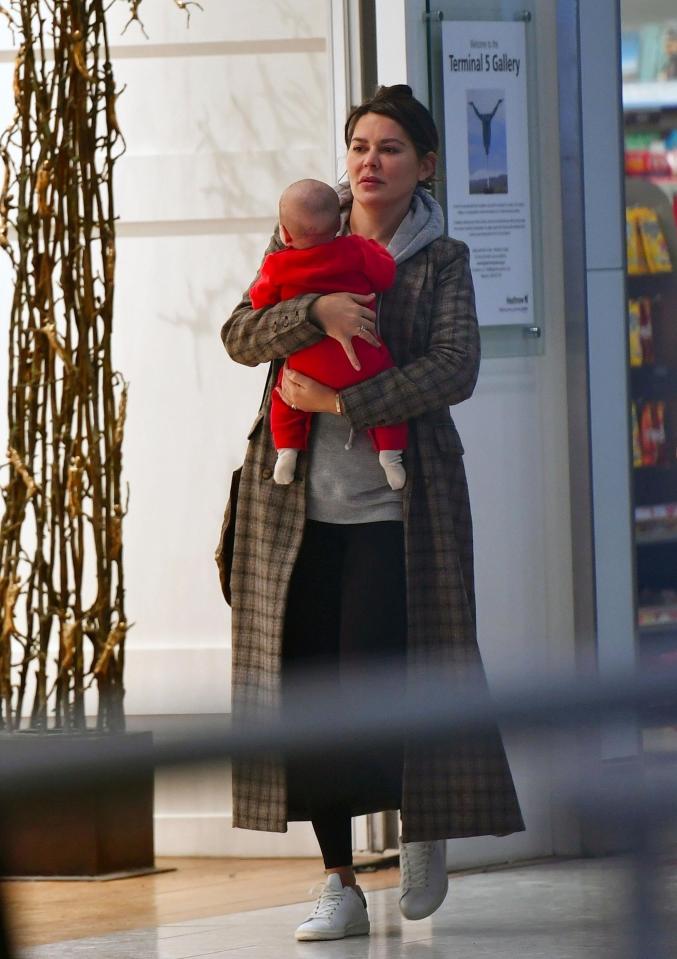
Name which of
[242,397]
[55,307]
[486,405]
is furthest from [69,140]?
[486,405]

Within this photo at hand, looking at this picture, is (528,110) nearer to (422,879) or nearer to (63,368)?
(63,368)

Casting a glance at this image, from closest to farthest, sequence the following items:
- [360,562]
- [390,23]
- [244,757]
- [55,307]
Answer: [244,757] < [360,562] < [390,23] < [55,307]

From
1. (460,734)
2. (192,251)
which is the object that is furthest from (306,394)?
(460,734)

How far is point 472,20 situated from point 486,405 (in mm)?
814

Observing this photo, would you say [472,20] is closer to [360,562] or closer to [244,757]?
[360,562]

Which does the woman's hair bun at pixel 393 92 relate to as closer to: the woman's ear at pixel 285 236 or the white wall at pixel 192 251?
Result: the woman's ear at pixel 285 236

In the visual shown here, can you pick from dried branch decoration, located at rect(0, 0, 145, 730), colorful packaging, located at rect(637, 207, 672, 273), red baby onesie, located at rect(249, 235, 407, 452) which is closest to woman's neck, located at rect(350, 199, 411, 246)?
red baby onesie, located at rect(249, 235, 407, 452)

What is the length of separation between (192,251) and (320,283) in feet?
4.23

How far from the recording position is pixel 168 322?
12.8 feet

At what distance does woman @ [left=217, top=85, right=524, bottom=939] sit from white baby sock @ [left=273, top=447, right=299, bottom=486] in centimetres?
2

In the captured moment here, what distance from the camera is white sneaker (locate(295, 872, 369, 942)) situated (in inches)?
114

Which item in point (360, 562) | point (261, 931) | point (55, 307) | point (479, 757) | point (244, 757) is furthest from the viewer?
point (55, 307)

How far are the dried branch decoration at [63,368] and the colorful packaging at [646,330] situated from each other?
1.20 metres

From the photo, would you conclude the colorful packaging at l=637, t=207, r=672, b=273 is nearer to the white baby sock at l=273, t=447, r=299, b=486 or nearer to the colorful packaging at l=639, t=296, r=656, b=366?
the colorful packaging at l=639, t=296, r=656, b=366
